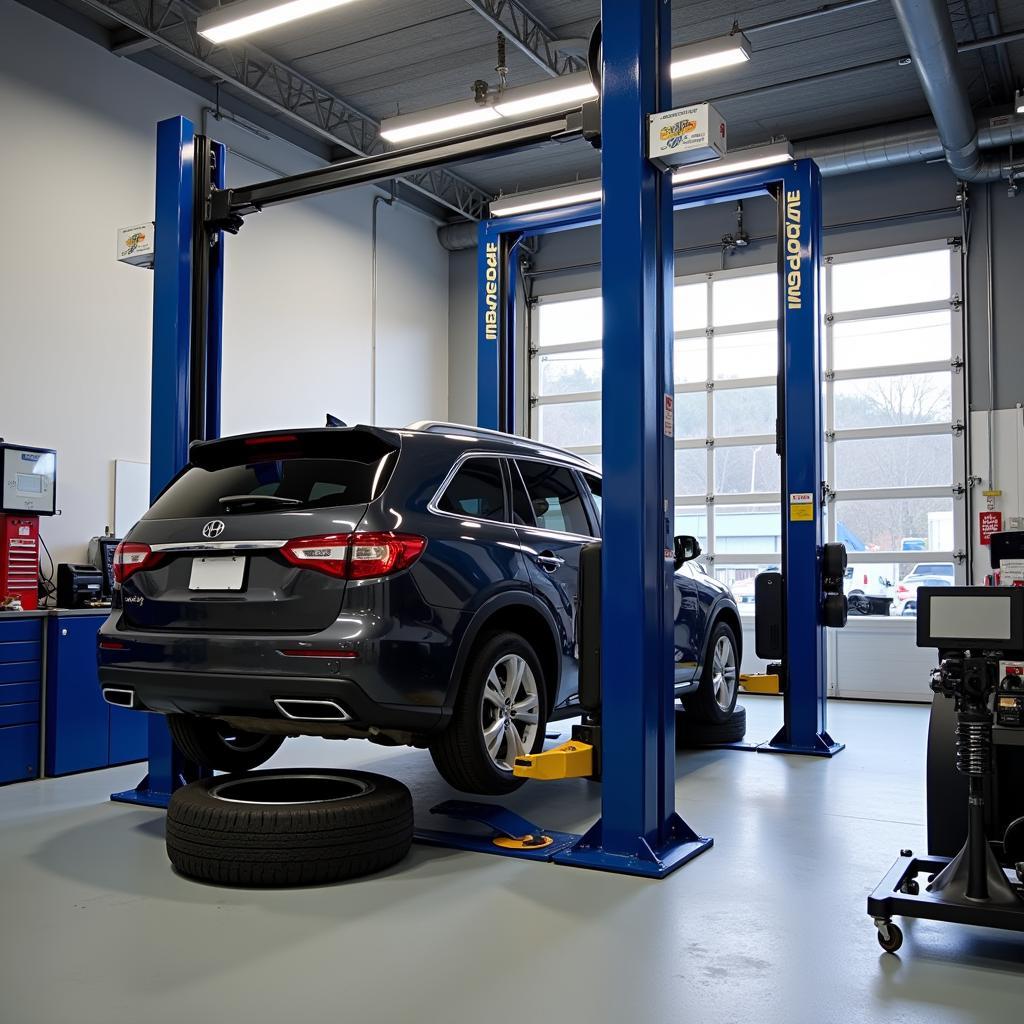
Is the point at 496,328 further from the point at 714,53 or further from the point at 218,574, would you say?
the point at 218,574

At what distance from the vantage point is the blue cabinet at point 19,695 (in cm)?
570

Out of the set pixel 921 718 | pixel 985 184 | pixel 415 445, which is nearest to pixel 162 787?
pixel 415 445

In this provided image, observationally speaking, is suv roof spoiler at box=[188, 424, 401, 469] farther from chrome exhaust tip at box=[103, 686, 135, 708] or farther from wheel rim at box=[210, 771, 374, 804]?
wheel rim at box=[210, 771, 374, 804]

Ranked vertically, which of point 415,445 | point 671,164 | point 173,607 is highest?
point 671,164

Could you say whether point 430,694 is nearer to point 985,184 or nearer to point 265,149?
point 265,149

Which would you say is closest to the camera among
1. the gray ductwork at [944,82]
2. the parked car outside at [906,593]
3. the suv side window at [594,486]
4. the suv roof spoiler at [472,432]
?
the suv roof spoiler at [472,432]

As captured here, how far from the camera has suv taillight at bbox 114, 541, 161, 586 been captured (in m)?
4.10

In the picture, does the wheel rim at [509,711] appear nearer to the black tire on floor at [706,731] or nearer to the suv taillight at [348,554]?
the suv taillight at [348,554]

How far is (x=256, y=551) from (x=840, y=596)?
171 inches

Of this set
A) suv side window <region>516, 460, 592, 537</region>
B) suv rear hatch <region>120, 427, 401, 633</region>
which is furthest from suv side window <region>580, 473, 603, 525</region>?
suv rear hatch <region>120, 427, 401, 633</region>

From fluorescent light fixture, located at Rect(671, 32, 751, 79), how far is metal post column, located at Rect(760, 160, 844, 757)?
116cm

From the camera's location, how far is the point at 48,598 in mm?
7430

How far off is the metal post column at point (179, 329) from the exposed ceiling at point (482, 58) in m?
2.95

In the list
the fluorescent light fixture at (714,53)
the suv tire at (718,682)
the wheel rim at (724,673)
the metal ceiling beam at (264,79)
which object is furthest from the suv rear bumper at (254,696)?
the fluorescent light fixture at (714,53)
